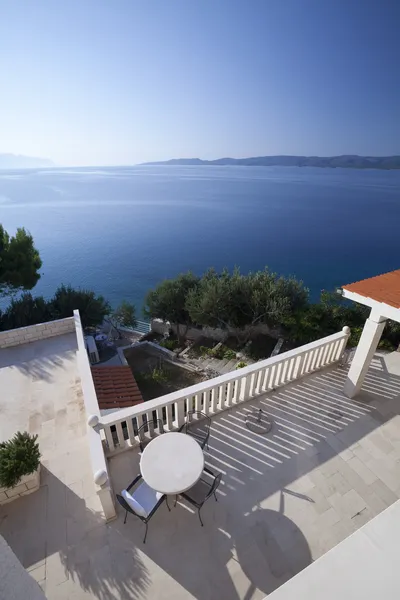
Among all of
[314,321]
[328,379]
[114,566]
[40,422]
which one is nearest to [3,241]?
[40,422]

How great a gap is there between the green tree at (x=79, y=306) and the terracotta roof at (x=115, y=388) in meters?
6.75

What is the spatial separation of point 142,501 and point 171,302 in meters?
13.6

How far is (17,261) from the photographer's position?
409 inches

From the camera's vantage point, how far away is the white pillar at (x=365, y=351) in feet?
14.5

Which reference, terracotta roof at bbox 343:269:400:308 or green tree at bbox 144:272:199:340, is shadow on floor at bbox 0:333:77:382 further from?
green tree at bbox 144:272:199:340

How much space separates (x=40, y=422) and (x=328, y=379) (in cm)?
558

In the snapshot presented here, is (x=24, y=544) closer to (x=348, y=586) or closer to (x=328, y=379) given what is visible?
(x=348, y=586)

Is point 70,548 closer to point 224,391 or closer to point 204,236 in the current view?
point 224,391

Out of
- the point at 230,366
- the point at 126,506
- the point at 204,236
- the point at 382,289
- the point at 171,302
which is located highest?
the point at 382,289

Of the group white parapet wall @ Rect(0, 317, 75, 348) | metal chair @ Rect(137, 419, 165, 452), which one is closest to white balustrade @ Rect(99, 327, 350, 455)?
metal chair @ Rect(137, 419, 165, 452)

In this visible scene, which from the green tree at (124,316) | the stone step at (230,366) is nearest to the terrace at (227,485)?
the stone step at (230,366)

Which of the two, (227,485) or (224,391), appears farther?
(224,391)

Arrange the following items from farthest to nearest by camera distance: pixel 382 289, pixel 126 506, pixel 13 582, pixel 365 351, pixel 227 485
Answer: pixel 365 351 → pixel 382 289 → pixel 227 485 → pixel 126 506 → pixel 13 582

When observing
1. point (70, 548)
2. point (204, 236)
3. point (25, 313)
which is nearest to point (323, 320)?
point (70, 548)
